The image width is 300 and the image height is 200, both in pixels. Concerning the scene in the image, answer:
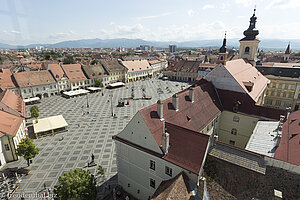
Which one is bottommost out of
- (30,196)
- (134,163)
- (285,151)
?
(30,196)

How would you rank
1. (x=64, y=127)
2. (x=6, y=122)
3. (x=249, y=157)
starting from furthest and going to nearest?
(x=64, y=127), (x=6, y=122), (x=249, y=157)

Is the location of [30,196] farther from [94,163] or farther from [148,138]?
[148,138]

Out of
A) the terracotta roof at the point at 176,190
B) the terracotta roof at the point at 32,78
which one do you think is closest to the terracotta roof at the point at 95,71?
the terracotta roof at the point at 32,78

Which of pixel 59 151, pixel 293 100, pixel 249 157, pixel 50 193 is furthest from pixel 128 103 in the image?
pixel 293 100

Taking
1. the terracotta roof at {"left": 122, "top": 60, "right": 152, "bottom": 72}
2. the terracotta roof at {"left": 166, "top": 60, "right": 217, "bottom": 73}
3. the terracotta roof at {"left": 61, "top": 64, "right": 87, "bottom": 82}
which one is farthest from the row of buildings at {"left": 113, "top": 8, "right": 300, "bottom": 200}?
the terracotta roof at {"left": 122, "top": 60, "right": 152, "bottom": 72}

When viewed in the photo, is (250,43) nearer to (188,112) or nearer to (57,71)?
(188,112)

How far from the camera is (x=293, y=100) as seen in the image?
51.8 meters

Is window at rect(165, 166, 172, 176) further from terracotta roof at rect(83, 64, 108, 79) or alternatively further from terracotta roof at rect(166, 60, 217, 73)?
terracotta roof at rect(166, 60, 217, 73)

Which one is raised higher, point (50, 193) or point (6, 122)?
point (6, 122)

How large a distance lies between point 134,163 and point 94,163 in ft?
35.3

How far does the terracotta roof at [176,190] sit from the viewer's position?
589 inches

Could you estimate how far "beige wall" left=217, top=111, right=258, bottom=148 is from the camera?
31172mm

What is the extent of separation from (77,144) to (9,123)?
12759 mm

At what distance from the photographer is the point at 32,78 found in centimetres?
6506
